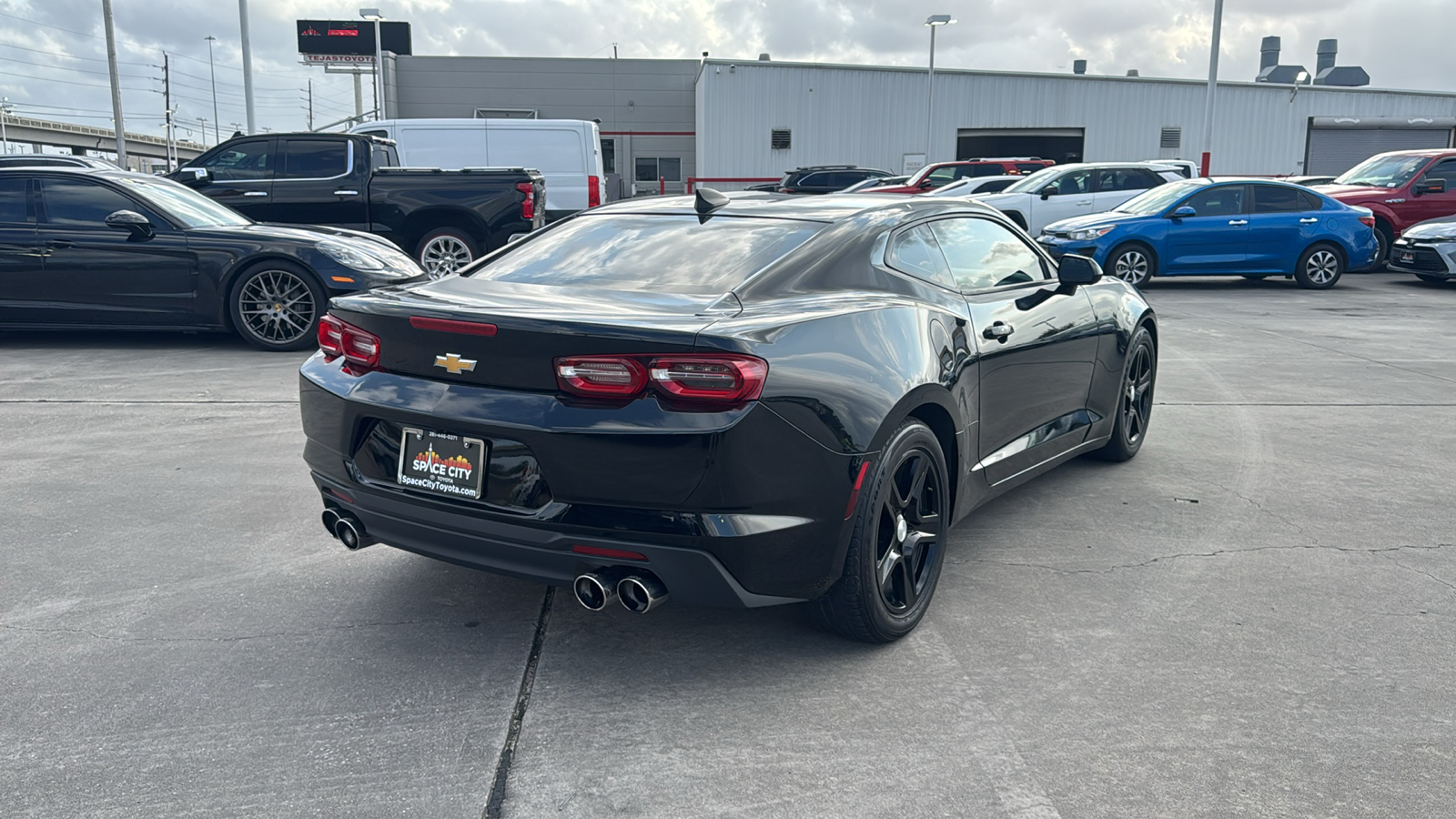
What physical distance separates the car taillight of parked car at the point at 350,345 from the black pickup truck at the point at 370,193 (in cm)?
944

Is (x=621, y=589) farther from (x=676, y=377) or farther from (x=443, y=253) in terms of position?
(x=443, y=253)

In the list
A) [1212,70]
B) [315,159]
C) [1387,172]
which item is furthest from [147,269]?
[1212,70]

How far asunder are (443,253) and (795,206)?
947 centimetres

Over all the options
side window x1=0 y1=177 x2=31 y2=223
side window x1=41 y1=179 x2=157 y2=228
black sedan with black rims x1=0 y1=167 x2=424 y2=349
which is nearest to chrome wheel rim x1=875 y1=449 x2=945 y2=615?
black sedan with black rims x1=0 y1=167 x2=424 y2=349

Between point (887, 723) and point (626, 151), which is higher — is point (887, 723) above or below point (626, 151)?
below

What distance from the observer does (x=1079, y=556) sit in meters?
4.35

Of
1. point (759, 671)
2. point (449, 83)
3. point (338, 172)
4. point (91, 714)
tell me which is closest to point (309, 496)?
point (91, 714)

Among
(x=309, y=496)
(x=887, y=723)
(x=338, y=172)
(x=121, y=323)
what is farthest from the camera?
(x=338, y=172)

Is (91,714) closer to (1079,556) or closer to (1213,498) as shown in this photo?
(1079,556)

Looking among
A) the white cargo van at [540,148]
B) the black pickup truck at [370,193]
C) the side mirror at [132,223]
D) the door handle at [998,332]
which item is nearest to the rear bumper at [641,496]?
the door handle at [998,332]

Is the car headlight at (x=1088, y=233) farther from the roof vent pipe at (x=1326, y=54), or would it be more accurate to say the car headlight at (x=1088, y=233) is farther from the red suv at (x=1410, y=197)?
the roof vent pipe at (x=1326, y=54)

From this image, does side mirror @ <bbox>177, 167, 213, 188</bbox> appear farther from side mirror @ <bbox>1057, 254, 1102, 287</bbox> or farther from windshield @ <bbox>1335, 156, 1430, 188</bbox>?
windshield @ <bbox>1335, 156, 1430, 188</bbox>

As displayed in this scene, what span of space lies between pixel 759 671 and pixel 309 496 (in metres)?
2.65

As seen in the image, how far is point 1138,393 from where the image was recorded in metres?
5.90
